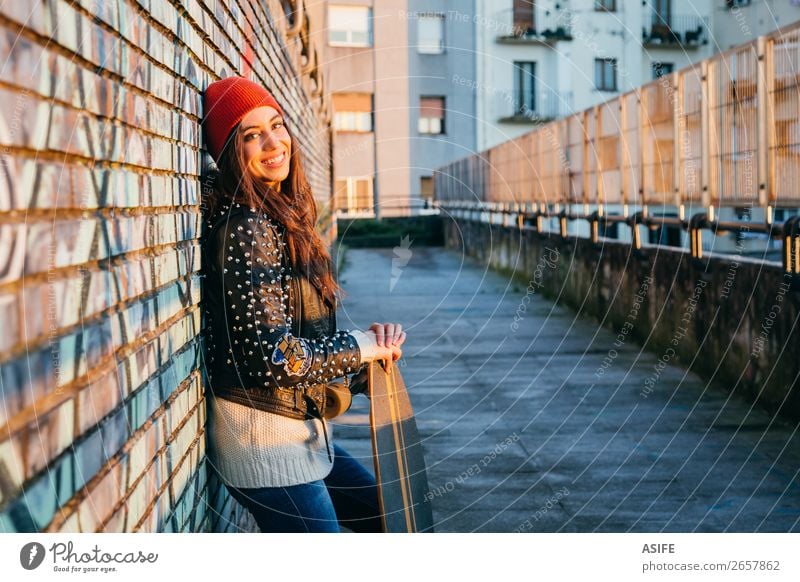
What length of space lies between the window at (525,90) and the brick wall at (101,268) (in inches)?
1331

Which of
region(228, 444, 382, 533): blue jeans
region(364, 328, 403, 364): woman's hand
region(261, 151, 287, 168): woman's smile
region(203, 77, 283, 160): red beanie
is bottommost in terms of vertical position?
region(228, 444, 382, 533): blue jeans

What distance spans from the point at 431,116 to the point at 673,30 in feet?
27.0

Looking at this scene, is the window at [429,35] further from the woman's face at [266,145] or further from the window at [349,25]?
the woman's face at [266,145]

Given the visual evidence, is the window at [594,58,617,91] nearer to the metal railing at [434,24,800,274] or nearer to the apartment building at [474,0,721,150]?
the apartment building at [474,0,721,150]

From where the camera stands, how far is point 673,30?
36.3 metres

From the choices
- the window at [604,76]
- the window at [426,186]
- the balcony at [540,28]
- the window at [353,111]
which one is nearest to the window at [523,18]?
the balcony at [540,28]

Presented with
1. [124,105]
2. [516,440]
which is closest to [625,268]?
[516,440]

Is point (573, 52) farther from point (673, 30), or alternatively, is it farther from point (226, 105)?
point (226, 105)

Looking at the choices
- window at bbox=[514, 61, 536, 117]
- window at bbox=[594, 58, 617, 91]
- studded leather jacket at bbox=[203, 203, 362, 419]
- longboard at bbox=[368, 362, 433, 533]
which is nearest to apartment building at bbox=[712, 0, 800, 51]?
window at bbox=[594, 58, 617, 91]

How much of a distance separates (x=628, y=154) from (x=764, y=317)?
4882mm

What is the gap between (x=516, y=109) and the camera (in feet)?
120

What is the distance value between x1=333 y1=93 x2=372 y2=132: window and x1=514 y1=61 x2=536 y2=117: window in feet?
16.5

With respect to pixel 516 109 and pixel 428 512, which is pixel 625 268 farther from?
pixel 516 109

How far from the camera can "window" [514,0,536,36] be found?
3414 centimetres
